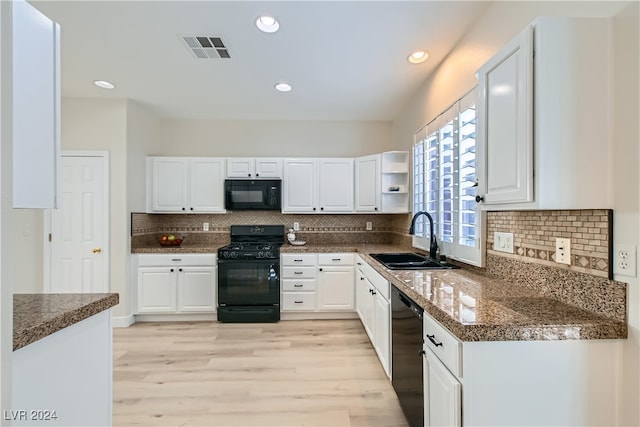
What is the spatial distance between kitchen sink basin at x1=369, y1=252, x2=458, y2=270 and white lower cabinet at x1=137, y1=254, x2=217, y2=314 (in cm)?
210

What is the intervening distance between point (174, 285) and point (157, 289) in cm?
21

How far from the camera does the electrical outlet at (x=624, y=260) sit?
1.07 m

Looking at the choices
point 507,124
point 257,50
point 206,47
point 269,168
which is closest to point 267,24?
point 257,50

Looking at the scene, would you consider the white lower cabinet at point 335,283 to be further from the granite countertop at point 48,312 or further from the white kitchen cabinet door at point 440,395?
the granite countertop at point 48,312

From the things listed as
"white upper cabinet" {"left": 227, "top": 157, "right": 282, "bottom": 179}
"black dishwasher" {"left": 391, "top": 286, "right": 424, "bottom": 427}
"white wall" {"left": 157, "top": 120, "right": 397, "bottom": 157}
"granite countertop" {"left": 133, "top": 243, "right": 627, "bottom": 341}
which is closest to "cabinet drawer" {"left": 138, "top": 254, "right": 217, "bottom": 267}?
"white upper cabinet" {"left": 227, "top": 157, "right": 282, "bottom": 179}

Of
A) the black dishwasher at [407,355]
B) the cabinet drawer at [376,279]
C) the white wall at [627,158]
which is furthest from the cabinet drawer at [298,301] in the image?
the white wall at [627,158]

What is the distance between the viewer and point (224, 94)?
11.3 feet

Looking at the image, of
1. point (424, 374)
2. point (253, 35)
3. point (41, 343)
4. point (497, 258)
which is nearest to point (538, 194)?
point (497, 258)

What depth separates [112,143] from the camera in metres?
3.53

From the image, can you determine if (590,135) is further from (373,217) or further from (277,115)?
(277,115)

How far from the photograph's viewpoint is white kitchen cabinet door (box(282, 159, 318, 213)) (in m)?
4.05

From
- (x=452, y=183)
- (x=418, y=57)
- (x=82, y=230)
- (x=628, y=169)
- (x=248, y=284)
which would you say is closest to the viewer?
(x=628, y=169)

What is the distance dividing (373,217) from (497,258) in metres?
2.53

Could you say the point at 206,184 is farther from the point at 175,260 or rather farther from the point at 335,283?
the point at 335,283
